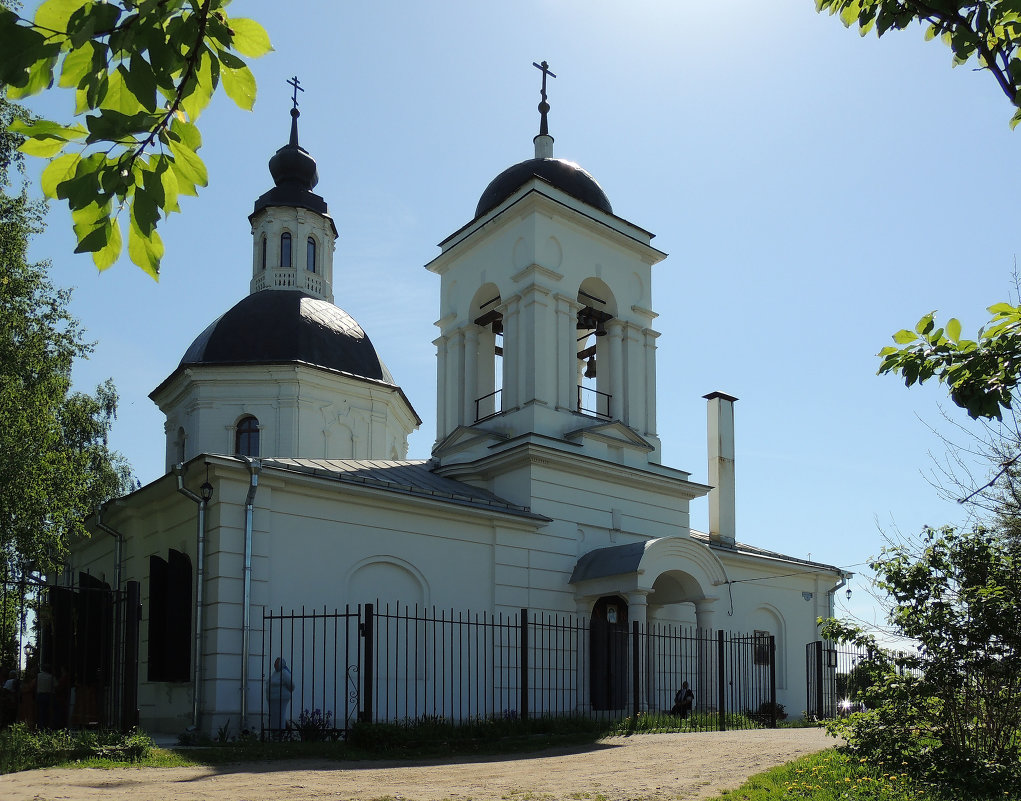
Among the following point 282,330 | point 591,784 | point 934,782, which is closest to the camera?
point 934,782

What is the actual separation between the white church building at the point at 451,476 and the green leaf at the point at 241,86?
37.7ft

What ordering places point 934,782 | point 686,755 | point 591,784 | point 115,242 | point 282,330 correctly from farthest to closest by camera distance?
point 282,330 → point 686,755 → point 591,784 → point 934,782 → point 115,242

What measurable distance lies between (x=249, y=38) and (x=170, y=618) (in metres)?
13.0

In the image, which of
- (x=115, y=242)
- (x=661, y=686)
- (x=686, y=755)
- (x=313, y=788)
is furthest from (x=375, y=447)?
(x=115, y=242)

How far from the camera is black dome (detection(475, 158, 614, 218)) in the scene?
68.1 feet

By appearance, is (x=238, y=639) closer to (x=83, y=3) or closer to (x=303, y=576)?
(x=303, y=576)

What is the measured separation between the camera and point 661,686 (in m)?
18.4

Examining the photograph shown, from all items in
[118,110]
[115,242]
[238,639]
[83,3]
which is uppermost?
[83,3]

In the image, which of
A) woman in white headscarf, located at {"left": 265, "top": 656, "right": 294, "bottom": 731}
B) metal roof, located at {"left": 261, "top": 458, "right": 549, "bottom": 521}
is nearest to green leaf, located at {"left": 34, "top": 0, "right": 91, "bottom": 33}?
woman in white headscarf, located at {"left": 265, "top": 656, "right": 294, "bottom": 731}

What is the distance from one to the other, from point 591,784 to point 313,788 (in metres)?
2.34

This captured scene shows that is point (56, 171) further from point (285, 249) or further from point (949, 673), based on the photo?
point (285, 249)

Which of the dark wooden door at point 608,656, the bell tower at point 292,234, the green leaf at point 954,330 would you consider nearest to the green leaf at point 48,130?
the green leaf at point 954,330

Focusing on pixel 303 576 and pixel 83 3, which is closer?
pixel 83 3

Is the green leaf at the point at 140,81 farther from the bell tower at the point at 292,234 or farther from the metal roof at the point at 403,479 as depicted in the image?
the bell tower at the point at 292,234
